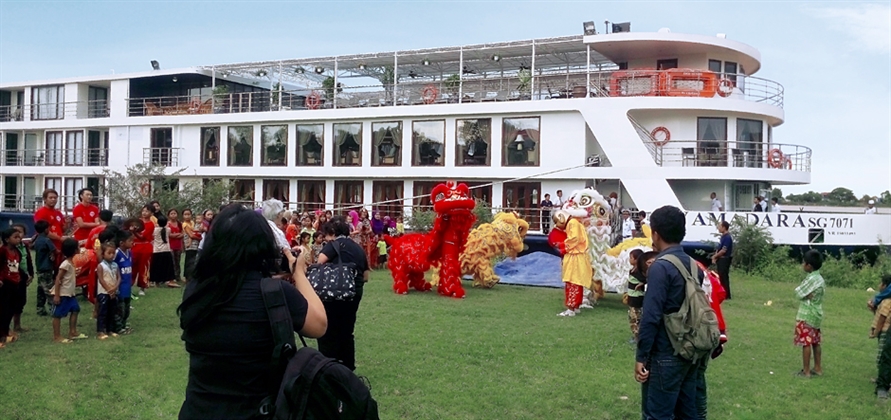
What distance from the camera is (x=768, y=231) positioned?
18000 millimetres

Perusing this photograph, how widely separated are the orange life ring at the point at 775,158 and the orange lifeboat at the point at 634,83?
3741 mm

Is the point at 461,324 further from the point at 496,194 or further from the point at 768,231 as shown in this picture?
the point at 496,194

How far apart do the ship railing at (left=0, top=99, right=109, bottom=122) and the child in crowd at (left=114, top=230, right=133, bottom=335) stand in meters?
22.6

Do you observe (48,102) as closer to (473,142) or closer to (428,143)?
(428,143)

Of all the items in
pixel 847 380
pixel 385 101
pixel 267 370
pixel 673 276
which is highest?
pixel 385 101

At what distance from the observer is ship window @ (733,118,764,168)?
68.3ft

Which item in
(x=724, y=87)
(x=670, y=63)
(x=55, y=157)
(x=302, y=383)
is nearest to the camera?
(x=302, y=383)

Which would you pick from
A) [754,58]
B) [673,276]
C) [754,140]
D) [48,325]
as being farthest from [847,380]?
[754,58]

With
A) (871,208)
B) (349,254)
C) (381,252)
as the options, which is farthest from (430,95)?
(349,254)

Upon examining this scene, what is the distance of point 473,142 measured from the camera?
23.1 m

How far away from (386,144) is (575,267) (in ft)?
46.0

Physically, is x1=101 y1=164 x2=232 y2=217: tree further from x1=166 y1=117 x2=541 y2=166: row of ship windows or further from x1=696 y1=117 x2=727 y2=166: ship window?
x1=696 y1=117 x2=727 y2=166: ship window

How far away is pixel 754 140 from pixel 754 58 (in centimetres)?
299

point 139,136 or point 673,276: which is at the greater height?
point 139,136
